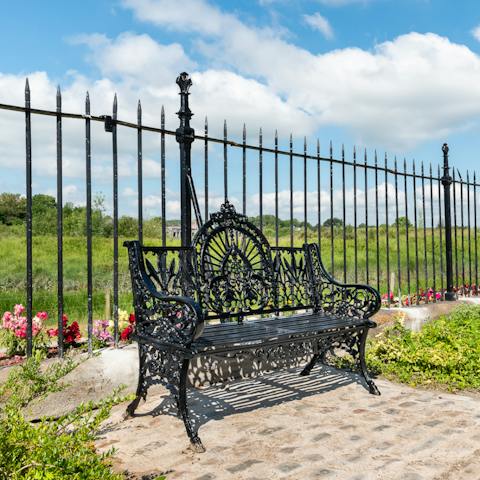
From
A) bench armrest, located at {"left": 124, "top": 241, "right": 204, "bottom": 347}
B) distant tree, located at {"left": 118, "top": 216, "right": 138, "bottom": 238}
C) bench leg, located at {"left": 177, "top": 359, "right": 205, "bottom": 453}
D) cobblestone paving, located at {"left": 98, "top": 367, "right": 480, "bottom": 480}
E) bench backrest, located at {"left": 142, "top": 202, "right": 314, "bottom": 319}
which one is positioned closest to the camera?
cobblestone paving, located at {"left": 98, "top": 367, "right": 480, "bottom": 480}

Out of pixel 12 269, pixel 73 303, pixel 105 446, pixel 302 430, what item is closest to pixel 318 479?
pixel 302 430

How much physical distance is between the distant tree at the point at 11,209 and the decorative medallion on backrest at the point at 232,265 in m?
27.5

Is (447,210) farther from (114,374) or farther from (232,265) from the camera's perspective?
(114,374)

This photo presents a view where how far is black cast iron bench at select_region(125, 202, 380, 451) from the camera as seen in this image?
3.05m

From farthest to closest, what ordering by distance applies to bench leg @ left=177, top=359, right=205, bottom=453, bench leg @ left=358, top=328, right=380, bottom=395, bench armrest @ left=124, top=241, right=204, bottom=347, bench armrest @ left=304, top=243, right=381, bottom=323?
bench armrest @ left=304, top=243, right=381, bottom=323
bench leg @ left=358, top=328, right=380, bottom=395
bench armrest @ left=124, top=241, right=204, bottom=347
bench leg @ left=177, top=359, right=205, bottom=453

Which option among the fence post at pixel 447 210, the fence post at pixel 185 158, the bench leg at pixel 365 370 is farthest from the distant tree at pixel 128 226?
the bench leg at pixel 365 370

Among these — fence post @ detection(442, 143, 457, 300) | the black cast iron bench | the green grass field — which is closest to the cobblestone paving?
the black cast iron bench

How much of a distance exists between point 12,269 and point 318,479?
17.8 m

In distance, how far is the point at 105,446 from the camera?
2.89 m

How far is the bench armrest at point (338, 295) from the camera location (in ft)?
13.3

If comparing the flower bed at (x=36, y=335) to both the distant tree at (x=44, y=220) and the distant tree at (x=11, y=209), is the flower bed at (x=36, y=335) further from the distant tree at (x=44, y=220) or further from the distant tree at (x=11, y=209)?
the distant tree at (x=11, y=209)

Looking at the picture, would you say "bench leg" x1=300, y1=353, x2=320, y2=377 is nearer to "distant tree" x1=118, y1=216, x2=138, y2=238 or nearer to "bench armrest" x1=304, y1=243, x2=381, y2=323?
"bench armrest" x1=304, y1=243, x2=381, y2=323

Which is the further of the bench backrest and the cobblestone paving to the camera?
the bench backrest

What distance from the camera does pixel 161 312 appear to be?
129 inches
